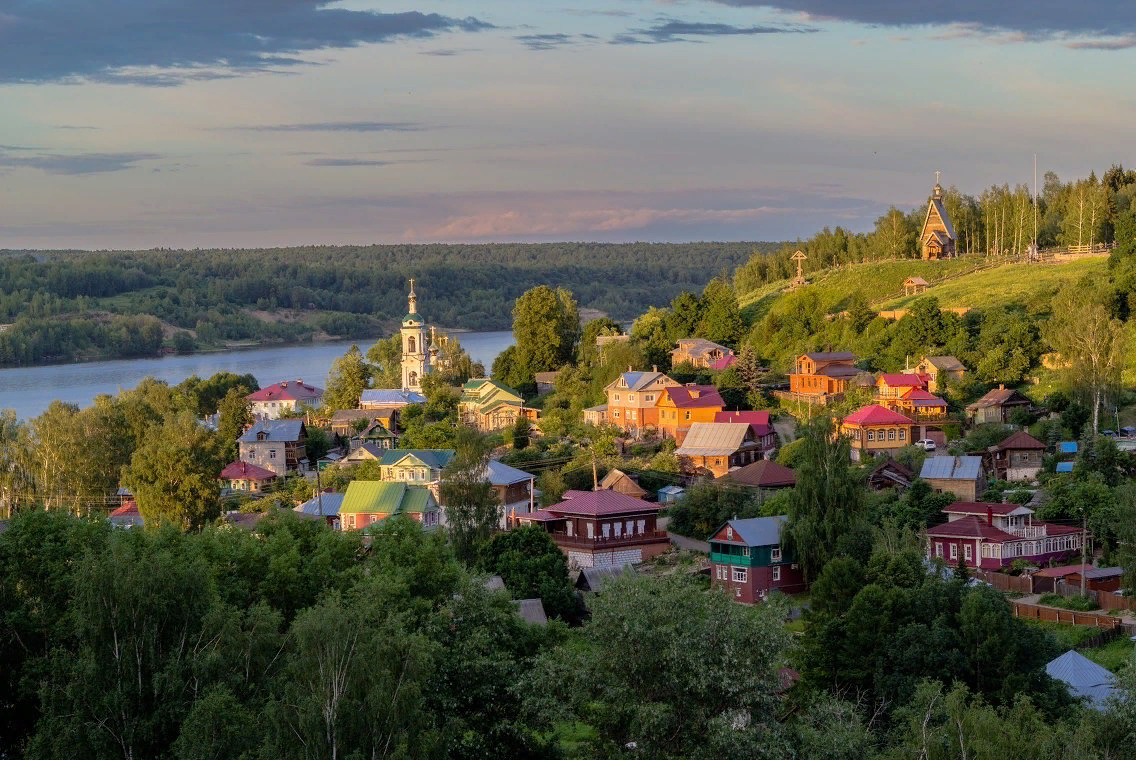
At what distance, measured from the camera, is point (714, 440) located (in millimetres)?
38969

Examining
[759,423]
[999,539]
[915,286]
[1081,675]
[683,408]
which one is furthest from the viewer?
[915,286]

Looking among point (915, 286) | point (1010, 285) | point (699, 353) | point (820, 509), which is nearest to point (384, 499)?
point (820, 509)

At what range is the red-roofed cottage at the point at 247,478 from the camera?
4528 centimetres

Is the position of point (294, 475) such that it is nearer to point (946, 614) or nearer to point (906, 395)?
point (906, 395)

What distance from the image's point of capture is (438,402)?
52250mm

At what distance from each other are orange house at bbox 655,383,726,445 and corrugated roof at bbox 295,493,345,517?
10.1 meters

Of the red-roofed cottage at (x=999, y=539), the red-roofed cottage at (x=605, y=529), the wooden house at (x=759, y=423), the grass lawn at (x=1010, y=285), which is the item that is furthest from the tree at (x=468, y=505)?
the grass lawn at (x=1010, y=285)

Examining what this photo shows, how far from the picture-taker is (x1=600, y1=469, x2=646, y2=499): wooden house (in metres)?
36.2

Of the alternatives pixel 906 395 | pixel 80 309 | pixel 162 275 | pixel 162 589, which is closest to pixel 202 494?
pixel 906 395

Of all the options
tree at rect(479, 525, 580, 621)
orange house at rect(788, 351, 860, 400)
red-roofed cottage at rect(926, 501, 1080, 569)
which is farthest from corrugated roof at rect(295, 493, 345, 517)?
red-roofed cottage at rect(926, 501, 1080, 569)

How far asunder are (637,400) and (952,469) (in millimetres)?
12850

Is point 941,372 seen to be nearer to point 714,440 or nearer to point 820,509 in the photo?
point 714,440

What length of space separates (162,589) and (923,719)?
9.02m

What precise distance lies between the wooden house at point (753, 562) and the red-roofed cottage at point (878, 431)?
8.62 meters
